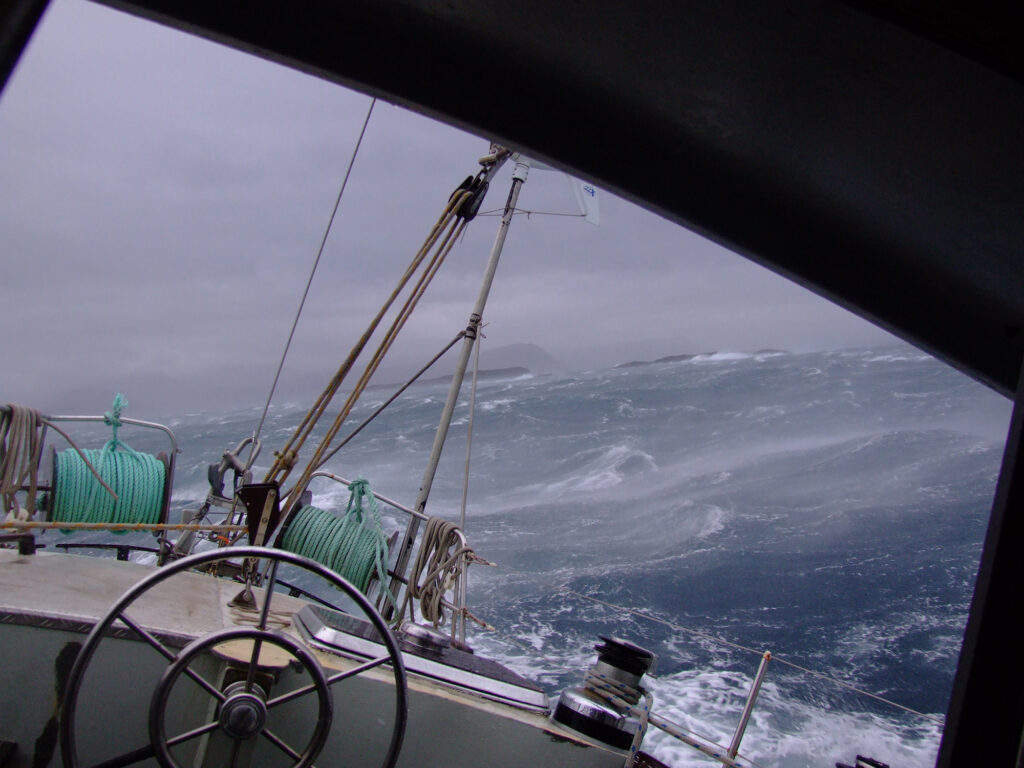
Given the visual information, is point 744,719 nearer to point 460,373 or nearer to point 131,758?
point 131,758

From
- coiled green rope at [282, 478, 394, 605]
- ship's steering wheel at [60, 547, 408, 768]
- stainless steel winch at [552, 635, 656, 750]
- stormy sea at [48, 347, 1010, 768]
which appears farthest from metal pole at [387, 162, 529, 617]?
ship's steering wheel at [60, 547, 408, 768]

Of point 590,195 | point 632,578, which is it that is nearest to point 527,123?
point 590,195

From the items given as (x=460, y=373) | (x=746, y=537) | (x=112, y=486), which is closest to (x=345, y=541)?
(x=460, y=373)

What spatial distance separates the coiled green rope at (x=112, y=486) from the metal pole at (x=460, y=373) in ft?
4.62

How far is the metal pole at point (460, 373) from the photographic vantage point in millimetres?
4160

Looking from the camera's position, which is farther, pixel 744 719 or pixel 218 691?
pixel 744 719

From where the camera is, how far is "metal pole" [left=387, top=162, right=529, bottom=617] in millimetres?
4160

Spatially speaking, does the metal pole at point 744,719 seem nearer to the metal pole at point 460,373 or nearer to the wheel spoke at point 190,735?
the wheel spoke at point 190,735

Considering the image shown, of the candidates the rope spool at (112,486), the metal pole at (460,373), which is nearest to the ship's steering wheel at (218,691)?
the metal pole at (460,373)

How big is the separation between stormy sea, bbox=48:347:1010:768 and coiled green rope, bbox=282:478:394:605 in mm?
1299

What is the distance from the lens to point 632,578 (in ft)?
36.0

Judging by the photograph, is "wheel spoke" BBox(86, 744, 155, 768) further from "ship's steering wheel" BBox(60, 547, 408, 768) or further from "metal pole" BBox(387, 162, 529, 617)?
"metal pole" BBox(387, 162, 529, 617)

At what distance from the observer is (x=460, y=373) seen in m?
4.59

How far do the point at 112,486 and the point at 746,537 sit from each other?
10.8 metres
